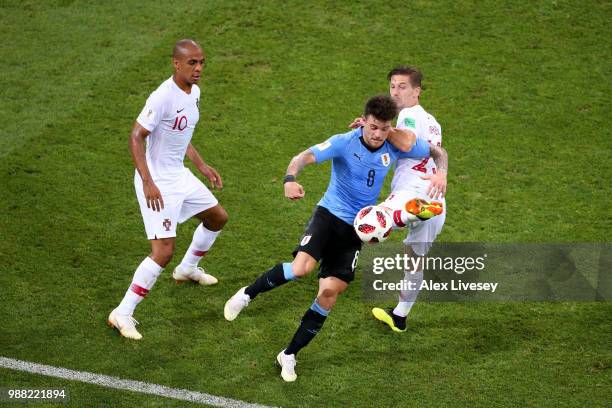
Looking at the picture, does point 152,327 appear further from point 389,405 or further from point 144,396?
point 389,405

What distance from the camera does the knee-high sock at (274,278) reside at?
7.56 meters

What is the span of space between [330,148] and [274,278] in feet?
3.99

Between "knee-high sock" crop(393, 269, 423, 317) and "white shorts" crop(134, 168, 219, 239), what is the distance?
1877 millimetres

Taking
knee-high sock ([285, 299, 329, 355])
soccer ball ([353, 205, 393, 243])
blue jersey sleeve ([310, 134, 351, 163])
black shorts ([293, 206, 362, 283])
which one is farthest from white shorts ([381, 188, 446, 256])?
knee-high sock ([285, 299, 329, 355])

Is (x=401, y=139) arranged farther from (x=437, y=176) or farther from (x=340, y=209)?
(x=340, y=209)

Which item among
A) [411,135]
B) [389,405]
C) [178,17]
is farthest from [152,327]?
[178,17]

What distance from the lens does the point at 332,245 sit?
746 centimetres

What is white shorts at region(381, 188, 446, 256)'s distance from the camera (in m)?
7.66

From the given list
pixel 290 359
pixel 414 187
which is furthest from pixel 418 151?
pixel 290 359

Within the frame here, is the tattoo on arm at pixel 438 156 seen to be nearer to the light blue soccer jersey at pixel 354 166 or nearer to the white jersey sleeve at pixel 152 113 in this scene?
the light blue soccer jersey at pixel 354 166

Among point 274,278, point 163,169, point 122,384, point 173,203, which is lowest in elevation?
point 122,384

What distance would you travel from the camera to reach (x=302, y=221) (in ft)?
31.8

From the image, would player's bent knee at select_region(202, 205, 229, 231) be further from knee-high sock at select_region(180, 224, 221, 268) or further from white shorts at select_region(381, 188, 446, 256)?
white shorts at select_region(381, 188, 446, 256)

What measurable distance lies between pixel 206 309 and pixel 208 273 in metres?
0.61
